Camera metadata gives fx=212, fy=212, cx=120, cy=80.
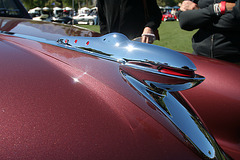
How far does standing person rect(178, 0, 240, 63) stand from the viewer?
63.1 inches

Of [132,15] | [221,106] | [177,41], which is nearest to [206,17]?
[132,15]

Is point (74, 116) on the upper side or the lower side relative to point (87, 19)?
upper

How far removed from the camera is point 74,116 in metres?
0.52

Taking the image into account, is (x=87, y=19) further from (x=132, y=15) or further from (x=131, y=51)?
(x=131, y=51)

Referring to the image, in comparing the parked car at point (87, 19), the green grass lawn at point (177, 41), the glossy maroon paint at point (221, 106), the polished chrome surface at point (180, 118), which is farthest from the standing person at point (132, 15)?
the parked car at point (87, 19)

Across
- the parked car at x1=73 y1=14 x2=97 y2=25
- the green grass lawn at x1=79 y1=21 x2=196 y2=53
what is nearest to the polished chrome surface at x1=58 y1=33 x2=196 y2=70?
the green grass lawn at x1=79 y1=21 x2=196 y2=53

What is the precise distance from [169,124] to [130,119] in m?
0.13

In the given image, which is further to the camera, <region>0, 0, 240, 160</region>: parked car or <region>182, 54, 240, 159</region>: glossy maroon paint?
<region>182, 54, 240, 159</region>: glossy maroon paint

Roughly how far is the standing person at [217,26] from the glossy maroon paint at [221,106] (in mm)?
668

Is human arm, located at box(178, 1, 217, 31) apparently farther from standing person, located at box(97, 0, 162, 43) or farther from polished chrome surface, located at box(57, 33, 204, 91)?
polished chrome surface, located at box(57, 33, 204, 91)

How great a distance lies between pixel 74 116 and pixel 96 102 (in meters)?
0.08

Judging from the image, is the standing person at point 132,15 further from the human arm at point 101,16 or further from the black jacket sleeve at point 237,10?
the black jacket sleeve at point 237,10

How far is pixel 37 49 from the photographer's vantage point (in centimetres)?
85

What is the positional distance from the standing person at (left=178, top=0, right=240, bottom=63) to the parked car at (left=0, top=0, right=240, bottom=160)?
37.7 inches
